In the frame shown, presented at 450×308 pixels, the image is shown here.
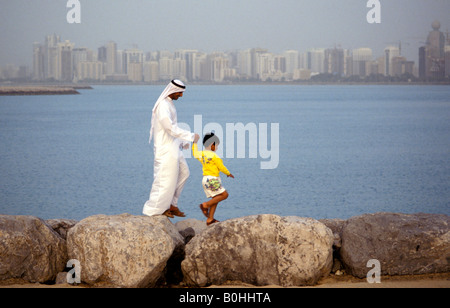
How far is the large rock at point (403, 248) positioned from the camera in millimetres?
7527

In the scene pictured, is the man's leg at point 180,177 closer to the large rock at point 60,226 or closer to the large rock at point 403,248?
the large rock at point 60,226

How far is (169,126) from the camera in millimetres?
8227

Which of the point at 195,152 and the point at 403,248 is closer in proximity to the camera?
the point at 403,248

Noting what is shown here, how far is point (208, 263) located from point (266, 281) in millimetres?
681

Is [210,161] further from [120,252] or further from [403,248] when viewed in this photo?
[403,248]

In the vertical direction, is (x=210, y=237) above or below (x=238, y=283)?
above

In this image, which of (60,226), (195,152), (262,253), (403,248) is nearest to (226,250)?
(262,253)

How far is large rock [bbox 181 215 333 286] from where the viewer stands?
24.1 feet

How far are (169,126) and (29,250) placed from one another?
2195 millimetres

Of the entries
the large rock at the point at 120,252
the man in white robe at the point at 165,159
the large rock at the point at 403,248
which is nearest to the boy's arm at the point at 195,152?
the man in white robe at the point at 165,159

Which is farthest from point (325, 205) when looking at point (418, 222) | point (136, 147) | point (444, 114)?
point (444, 114)

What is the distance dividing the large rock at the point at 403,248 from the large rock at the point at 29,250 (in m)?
3.40
